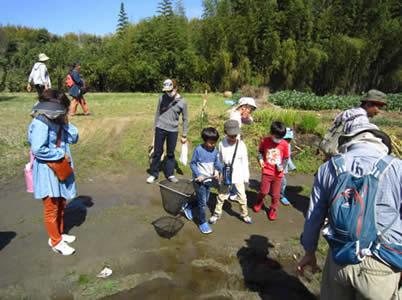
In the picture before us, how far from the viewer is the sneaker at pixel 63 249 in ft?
11.2

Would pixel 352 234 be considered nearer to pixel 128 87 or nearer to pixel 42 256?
pixel 42 256

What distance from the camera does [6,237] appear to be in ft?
12.2

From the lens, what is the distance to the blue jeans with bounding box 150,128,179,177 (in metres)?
5.24

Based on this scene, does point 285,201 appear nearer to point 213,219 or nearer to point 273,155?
point 273,155

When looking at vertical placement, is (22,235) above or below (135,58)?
below

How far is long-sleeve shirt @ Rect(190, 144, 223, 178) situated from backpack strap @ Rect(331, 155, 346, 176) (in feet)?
7.16

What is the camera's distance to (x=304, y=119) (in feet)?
25.0

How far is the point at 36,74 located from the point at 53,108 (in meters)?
6.47

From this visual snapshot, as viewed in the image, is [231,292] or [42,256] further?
[42,256]

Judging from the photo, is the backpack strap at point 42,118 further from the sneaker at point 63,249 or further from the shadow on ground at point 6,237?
the shadow on ground at point 6,237

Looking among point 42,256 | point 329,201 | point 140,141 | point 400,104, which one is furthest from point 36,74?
point 400,104

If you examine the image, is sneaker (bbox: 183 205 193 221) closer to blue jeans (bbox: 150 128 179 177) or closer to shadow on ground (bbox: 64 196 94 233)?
blue jeans (bbox: 150 128 179 177)

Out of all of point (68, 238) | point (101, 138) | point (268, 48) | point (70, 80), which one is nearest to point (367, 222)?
point (68, 238)

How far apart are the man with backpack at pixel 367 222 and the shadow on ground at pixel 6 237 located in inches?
140
